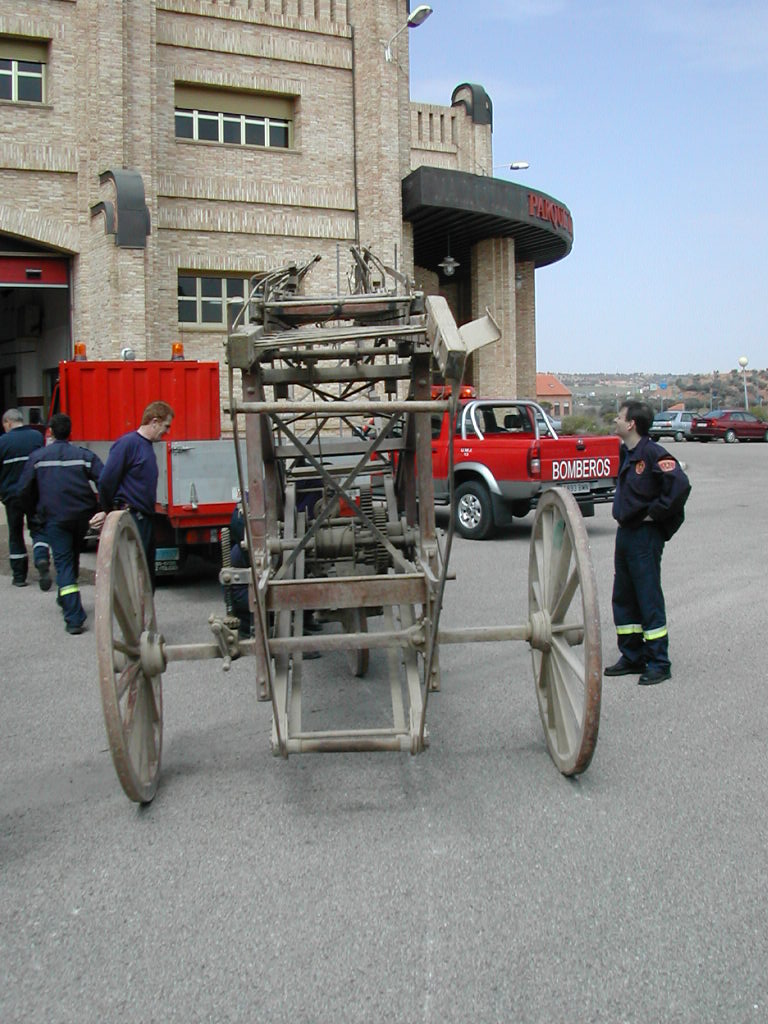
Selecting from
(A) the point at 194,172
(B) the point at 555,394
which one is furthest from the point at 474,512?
(B) the point at 555,394

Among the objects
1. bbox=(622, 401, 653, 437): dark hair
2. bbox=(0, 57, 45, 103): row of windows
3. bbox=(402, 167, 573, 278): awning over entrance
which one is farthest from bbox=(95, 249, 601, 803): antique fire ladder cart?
bbox=(402, 167, 573, 278): awning over entrance

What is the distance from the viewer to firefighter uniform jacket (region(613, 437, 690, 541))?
5.95 metres

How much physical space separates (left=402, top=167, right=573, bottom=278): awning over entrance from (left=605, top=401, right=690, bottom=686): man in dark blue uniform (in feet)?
59.0

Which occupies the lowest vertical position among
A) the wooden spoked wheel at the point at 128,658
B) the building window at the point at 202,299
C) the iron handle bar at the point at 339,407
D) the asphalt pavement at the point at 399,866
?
the asphalt pavement at the point at 399,866

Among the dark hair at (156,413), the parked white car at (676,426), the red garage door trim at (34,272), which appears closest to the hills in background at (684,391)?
the parked white car at (676,426)

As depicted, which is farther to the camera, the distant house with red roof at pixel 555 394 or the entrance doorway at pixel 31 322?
the distant house with red roof at pixel 555 394

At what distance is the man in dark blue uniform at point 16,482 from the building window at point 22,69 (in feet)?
39.2

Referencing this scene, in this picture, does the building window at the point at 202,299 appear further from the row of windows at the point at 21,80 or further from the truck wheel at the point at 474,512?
the truck wheel at the point at 474,512

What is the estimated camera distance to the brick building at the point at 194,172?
19328mm

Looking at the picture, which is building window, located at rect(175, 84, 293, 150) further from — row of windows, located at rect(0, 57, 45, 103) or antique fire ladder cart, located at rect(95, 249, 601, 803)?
antique fire ladder cart, located at rect(95, 249, 601, 803)

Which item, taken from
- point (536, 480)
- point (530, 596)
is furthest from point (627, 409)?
point (536, 480)

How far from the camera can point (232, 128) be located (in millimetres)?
22062

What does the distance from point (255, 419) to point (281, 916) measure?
2.37m

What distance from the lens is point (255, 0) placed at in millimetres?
21891
